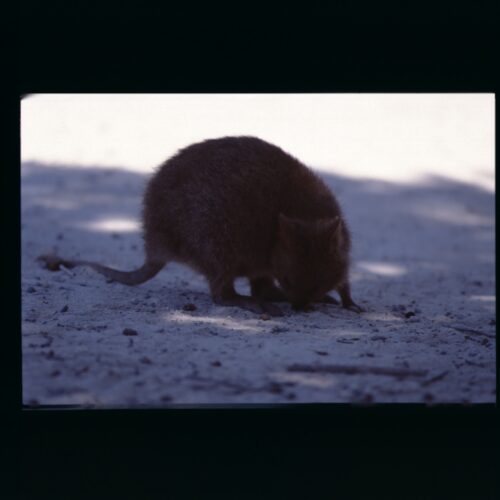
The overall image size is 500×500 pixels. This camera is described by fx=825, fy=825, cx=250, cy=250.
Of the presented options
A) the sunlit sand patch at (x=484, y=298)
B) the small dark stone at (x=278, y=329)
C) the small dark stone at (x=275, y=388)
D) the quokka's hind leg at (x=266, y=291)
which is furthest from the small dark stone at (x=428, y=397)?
the sunlit sand patch at (x=484, y=298)

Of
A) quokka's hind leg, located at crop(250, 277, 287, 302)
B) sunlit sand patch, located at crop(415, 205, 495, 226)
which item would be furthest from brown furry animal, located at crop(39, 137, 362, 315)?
sunlit sand patch, located at crop(415, 205, 495, 226)

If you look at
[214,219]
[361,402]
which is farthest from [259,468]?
[214,219]

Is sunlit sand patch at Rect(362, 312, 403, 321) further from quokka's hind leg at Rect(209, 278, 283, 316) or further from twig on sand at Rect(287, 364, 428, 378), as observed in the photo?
twig on sand at Rect(287, 364, 428, 378)

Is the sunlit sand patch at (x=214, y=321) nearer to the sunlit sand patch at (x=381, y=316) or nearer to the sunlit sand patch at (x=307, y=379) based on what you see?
the sunlit sand patch at (x=307, y=379)
